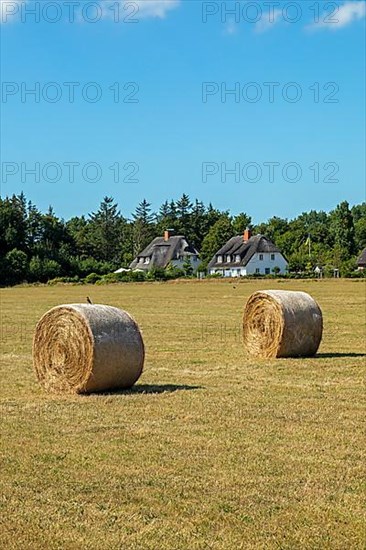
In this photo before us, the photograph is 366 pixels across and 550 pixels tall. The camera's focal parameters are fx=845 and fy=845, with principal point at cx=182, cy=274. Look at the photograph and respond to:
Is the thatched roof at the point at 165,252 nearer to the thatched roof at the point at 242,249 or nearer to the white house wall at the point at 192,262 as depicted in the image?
the white house wall at the point at 192,262

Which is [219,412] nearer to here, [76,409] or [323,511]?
[76,409]

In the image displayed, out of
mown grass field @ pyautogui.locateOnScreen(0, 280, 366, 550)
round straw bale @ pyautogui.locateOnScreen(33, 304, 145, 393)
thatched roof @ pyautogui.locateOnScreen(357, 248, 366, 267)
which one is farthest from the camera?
thatched roof @ pyautogui.locateOnScreen(357, 248, 366, 267)

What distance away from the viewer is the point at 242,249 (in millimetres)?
120125

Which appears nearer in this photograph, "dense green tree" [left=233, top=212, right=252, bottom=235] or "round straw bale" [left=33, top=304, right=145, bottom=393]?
"round straw bale" [left=33, top=304, right=145, bottom=393]

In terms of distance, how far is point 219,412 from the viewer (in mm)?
11680

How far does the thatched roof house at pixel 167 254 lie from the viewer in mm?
125750

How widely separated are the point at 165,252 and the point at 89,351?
375 feet

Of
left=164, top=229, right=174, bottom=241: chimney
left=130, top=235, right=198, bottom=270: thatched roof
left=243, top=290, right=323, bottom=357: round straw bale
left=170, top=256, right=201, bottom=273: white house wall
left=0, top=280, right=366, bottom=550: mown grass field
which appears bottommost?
left=0, top=280, right=366, bottom=550: mown grass field

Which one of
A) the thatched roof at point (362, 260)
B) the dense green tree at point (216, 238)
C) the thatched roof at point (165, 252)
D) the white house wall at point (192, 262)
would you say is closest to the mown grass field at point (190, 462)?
the thatched roof at point (362, 260)

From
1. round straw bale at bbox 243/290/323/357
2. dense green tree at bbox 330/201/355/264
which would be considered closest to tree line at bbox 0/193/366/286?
dense green tree at bbox 330/201/355/264

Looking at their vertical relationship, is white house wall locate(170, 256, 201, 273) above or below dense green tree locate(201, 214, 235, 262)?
below

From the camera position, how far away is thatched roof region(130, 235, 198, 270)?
12625cm

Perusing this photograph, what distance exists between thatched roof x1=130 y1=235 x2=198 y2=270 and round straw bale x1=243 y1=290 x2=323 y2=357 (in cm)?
10460

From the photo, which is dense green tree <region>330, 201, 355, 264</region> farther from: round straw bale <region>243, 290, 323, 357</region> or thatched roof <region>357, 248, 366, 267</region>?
round straw bale <region>243, 290, 323, 357</region>
